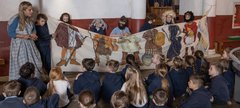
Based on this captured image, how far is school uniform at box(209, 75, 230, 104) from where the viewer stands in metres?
5.13

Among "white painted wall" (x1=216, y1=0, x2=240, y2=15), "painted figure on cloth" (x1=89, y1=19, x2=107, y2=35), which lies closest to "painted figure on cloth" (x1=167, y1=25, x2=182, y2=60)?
"painted figure on cloth" (x1=89, y1=19, x2=107, y2=35)

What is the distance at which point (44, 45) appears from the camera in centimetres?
667

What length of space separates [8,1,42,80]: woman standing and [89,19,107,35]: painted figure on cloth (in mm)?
2516

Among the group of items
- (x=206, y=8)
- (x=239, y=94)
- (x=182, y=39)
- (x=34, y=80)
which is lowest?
(x=239, y=94)

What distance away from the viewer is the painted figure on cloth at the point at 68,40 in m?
7.14

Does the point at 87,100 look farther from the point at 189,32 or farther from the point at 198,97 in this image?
the point at 189,32

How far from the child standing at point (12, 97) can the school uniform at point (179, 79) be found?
2.56m

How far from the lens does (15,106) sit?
3697 mm

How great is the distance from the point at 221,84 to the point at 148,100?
4.43 ft

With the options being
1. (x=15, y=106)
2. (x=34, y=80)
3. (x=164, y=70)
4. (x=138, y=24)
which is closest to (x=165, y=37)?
(x=138, y=24)

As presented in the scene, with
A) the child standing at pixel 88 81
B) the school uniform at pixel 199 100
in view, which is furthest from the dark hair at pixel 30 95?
the school uniform at pixel 199 100

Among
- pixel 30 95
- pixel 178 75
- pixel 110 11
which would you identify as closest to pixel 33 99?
pixel 30 95

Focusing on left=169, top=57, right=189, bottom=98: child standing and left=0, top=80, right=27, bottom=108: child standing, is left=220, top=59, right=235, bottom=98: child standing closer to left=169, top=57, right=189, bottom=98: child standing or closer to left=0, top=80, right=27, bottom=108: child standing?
left=169, top=57, right=189, bottom=98: child standing

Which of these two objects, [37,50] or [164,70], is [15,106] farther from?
[37,50]
